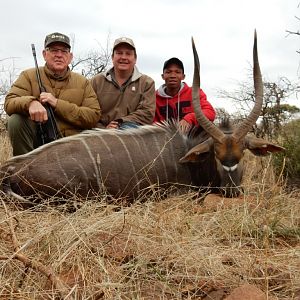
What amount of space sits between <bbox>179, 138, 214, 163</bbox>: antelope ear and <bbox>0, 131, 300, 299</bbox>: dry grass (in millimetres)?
1094

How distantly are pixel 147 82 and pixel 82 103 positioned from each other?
63 cm

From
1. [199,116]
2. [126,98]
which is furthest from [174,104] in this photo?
[199,116]

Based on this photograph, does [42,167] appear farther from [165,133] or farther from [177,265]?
[177,265]

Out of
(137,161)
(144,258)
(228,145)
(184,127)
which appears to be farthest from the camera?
(184,127)

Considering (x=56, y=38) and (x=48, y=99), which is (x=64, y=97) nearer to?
(x=48, y=99)

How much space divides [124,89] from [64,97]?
1.93 feet

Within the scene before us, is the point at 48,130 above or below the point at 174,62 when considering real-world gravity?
below

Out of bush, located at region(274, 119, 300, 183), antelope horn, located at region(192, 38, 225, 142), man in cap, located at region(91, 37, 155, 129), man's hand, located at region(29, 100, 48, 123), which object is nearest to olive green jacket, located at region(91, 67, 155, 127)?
man in cap, located at region(91, 37, 155, 129)

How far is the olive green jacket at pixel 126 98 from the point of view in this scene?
158 inches

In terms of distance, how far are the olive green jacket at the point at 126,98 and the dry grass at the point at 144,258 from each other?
1.82m

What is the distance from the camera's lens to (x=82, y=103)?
3.80m

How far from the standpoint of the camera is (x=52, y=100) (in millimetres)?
3479

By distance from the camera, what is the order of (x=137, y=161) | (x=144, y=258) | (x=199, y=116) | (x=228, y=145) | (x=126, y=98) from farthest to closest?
(x=126, y=98)
(x=199, y=116)
(x=228, y=145)
(x=137, y=161)
(x=144, y=258)

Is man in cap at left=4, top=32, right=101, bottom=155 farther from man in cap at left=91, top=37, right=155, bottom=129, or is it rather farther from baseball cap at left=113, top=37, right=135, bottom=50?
baseball cap at left=113, top=37, right=135, bottom=50
